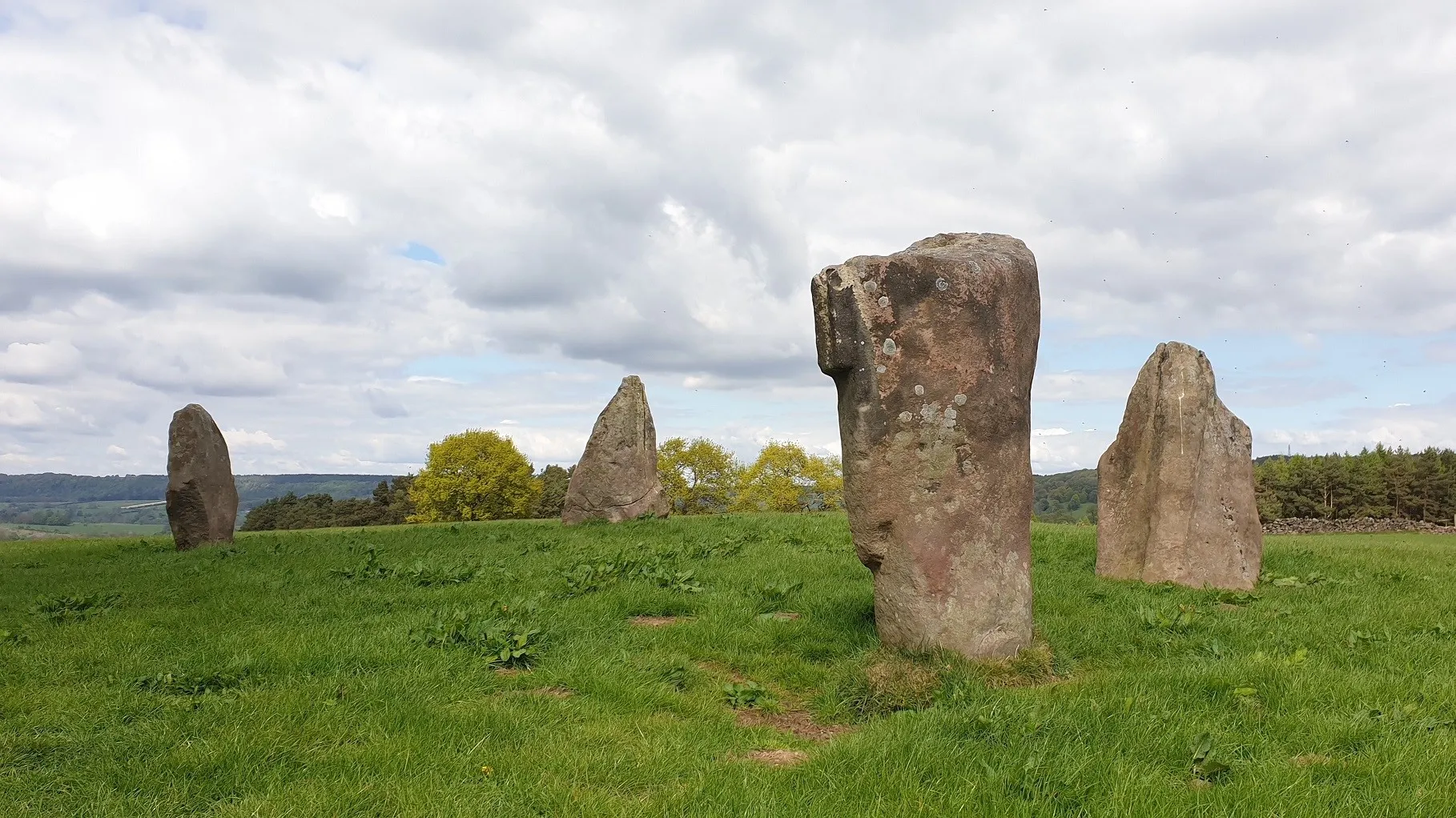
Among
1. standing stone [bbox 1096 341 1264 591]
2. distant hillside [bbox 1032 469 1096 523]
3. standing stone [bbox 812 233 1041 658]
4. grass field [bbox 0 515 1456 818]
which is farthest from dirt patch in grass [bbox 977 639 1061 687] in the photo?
distant hillside [bbox 1032 469 1096 523]

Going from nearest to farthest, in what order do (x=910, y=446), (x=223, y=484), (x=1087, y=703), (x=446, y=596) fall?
(x=1087, y=703), (x=910, y=446), (x=446, y=596), (x=223, y=484)

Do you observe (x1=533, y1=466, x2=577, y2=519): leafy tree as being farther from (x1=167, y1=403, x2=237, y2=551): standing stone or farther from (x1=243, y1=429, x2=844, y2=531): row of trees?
(x1=167, y1=403, x2=237, y2=551): standing stone

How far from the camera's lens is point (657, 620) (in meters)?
9.21

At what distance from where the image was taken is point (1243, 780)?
4695 millimetres

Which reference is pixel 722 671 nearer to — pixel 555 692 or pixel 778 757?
pixel 555 692

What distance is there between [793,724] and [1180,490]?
8121 millimetres

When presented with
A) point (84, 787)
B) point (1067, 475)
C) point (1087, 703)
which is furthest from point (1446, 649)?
point (1067, 475)

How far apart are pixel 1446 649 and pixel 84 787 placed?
10761 millimetres

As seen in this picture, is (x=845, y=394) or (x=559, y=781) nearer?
(x=559, y=781)

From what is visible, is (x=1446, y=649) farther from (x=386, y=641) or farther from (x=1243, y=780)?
(x=386, y=641)

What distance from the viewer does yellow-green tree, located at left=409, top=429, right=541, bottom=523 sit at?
166ft

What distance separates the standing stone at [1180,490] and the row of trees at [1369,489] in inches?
2256

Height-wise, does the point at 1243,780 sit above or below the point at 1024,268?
below

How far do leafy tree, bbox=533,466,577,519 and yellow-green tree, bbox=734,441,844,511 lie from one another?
44.8 feet
